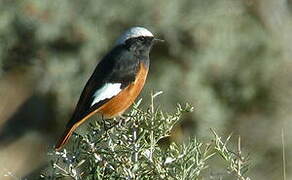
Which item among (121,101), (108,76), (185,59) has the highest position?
(108,76)

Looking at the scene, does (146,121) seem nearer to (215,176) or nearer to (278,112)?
(215,176)

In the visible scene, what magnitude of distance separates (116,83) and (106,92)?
14cm

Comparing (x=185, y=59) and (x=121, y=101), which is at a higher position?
(x=121, y=101)

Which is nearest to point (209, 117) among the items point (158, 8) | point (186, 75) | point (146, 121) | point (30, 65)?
point (186, 75)

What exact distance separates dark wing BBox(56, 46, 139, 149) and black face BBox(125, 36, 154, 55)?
0.04 m

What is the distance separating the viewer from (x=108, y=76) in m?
4.41

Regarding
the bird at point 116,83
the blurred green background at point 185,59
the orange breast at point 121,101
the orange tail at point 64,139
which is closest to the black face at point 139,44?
the bird at point 116,83

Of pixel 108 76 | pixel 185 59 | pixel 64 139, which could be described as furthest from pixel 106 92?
pixel 185 59

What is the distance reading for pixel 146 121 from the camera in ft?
9.30

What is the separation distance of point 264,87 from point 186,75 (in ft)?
2.97

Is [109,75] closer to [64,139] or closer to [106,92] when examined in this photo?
[106,92]

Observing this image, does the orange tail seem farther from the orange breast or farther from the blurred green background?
the blurred green background

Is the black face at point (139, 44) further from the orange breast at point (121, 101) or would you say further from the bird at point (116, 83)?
the orange breast at point (121, 101)

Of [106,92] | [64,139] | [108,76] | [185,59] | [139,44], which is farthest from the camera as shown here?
[185,59]
